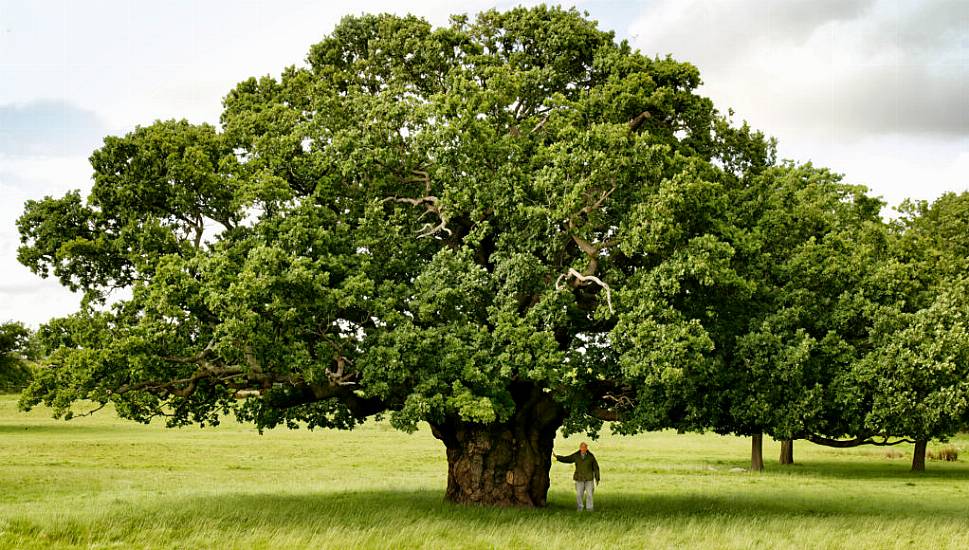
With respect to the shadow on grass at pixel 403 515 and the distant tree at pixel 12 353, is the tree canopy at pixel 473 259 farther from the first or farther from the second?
the distant tree at pixel 12 353

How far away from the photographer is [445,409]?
81.8 ft

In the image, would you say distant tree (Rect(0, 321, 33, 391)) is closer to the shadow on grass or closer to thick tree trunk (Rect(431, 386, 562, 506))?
the shadow on grass

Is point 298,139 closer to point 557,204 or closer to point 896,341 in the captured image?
point 557,204

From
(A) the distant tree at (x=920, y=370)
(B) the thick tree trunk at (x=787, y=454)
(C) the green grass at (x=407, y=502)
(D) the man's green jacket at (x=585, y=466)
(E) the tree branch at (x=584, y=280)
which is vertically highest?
(E) the tree branch at (x=584, y=280)

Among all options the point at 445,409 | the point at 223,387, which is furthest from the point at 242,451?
the point at 445,409

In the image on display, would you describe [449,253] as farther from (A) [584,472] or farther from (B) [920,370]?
(B) [920,370]

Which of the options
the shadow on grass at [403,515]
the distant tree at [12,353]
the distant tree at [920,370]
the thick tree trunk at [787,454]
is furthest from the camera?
the distant tree at [12,353]

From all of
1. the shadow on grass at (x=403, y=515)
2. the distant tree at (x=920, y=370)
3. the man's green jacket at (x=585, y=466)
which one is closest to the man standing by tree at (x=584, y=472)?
the man's green jacket at (x=585, y=466)

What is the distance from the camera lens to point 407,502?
30.2m

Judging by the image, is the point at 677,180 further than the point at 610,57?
No

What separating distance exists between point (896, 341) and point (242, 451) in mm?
47557

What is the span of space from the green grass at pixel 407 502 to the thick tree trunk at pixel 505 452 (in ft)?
3.95

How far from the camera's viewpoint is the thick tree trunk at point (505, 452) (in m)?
28.6

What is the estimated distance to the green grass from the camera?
73.1 feet
